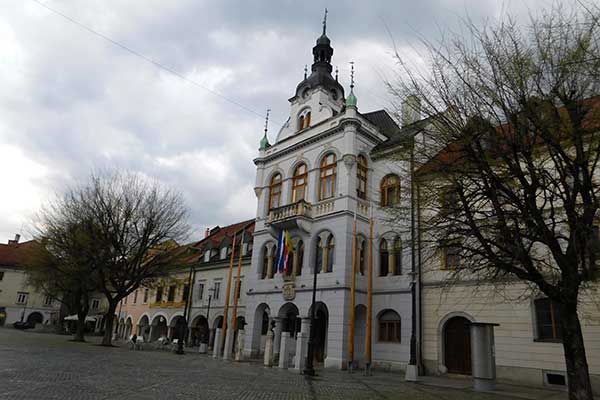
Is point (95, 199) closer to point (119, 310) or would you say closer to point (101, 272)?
point (101, 272)

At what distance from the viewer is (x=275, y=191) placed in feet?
97.3

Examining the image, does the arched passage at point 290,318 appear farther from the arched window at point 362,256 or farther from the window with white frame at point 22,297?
the window with white frame at point 22,297

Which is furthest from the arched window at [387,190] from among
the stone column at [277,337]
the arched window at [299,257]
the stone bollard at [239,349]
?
the stone bollard at [239,349]

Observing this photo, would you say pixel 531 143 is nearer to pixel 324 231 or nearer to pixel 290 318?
pixel 324 231

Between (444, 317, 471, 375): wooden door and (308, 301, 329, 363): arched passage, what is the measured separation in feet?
22.8

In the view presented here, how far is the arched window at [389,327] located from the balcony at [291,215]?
22.2 feet

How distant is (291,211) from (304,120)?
7206 millimetres

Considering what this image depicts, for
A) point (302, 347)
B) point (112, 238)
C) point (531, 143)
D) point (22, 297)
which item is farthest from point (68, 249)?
point (22, 297)

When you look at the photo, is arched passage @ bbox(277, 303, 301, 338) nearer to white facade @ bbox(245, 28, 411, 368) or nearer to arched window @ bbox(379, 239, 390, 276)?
white facade @ bbox(245, 28, 411, 368)

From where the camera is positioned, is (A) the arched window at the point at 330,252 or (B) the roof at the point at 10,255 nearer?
(A) the arched window at the point at 330,252

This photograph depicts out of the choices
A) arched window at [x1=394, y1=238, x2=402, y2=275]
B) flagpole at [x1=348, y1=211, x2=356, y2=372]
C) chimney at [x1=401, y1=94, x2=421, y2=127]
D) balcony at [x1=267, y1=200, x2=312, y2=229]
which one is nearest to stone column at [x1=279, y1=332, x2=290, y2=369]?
flagpole at [x1=348, y1=211, x2=356, y2=372]

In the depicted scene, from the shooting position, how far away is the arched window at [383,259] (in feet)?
78.8

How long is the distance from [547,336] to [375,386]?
7.74 metres

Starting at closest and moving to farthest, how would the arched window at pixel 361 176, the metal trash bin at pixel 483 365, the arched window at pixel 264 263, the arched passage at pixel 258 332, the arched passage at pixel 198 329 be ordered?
the metal trash bin at pixel 483 365
the arched window at pixel 361 176
the arched passage at pixel 258 332
the arched window at pixel 264 263
the arched passage at pixel 198 329
